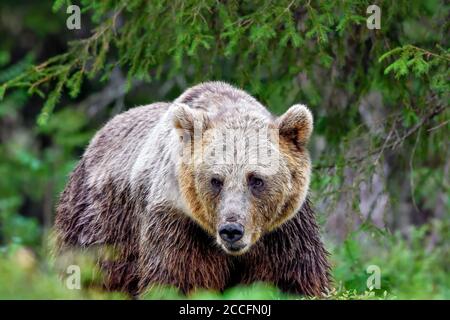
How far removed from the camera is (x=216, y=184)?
24.6 feet

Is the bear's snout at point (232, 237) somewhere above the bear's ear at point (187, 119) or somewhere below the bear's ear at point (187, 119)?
below

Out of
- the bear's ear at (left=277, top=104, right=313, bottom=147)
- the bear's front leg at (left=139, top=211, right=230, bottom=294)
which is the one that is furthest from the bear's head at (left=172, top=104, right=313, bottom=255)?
the bear's front leg at (left=139, top=211, right=230, bottom=294)

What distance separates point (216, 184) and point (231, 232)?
17.1 inches

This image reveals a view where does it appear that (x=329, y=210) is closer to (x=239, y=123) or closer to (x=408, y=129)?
(x=408, y=129)

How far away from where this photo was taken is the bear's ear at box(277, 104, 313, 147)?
769cm

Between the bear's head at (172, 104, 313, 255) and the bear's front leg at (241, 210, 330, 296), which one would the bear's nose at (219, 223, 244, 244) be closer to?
the bear's head at (172, 104, 313, 255)

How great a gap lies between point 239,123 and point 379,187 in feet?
25.5

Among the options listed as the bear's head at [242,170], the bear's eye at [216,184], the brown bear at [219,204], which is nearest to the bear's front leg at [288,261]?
the brown bear at [219,204]

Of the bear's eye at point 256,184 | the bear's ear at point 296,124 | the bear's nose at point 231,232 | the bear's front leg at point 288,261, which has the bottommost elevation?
the bear's front leg at point 288,261

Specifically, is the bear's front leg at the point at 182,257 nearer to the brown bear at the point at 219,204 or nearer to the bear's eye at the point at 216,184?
the brown bear at the point at 219,204

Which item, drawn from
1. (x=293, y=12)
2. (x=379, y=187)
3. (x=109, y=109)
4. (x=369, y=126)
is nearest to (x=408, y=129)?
(x=369, y=126)

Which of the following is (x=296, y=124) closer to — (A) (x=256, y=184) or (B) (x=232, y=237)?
(A) (x=256, y=184)

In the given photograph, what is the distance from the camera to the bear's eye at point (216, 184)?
294 inches

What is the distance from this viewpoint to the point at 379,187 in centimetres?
1512
